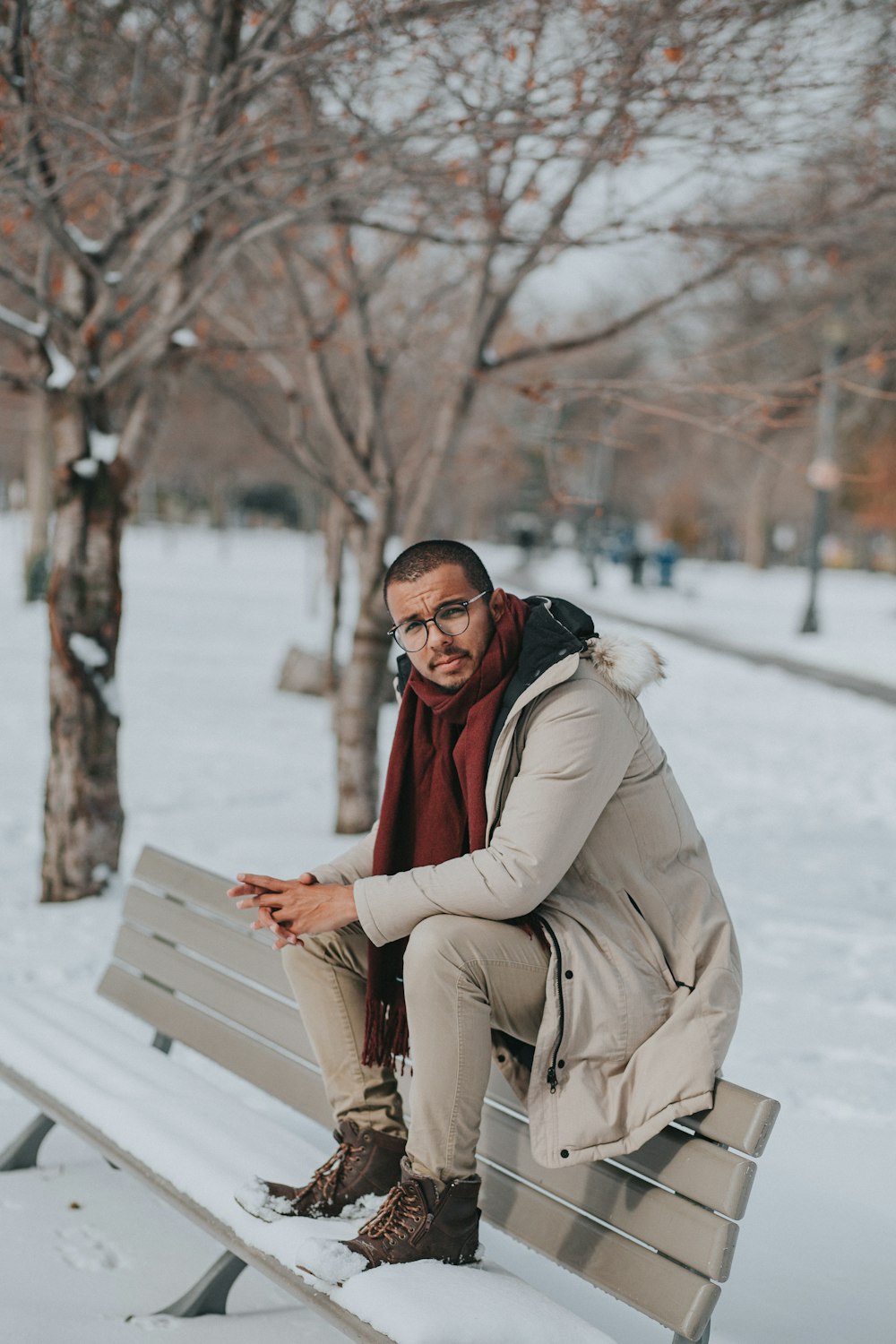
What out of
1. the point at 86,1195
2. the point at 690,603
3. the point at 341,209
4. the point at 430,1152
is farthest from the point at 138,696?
the point at 690,603

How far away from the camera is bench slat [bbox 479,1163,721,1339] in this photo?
230cm

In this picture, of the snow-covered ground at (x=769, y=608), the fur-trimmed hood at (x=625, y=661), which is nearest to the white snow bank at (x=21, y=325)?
the fur-trimmed hood at (x=625, y=661)

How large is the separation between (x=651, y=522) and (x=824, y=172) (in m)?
69.5

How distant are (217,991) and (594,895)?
4.24ft

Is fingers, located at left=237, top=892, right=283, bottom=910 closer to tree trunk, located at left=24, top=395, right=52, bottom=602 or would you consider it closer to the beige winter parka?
the beige winter parka

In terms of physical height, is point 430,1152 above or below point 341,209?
below

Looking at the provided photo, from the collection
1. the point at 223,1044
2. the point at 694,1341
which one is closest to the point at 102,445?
the point at 223,1044

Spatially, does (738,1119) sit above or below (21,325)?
below

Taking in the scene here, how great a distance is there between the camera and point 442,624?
2.90 meters

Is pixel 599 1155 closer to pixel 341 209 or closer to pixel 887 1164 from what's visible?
pixel 887 1164

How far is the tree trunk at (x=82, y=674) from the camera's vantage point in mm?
6008

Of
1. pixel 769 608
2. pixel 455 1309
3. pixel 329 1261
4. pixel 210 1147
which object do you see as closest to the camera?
pixel 455 1309

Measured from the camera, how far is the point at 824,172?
6383 mm

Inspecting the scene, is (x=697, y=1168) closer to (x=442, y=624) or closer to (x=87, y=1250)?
(x=442, y=624)
